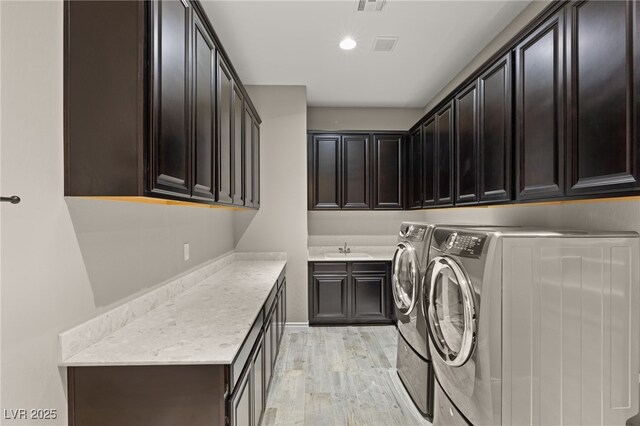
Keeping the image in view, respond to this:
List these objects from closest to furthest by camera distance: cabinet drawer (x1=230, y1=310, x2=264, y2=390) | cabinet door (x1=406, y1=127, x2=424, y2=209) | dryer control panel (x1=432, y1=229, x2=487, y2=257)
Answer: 1. cabinet drawer (x1=230, y1=310, x2=264, y2=390)
2. dryer control panel (x1=432, y1=229, x2=487, y2=257)
3. cabinet door (x1=406, y1=127, x2=424, y2=209)

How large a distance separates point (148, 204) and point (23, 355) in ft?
3.30

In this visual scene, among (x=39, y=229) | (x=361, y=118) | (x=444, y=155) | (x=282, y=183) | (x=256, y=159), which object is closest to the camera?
(x=39, y=229)

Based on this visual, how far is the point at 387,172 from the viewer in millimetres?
4609

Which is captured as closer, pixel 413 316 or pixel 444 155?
pixel 413 316

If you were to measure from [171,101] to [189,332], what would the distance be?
3.46 feet

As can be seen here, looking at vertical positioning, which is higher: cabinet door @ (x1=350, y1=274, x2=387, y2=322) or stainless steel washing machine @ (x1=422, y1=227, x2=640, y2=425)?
stainless steel washing machine @ (x1=422, y1=227, x2=640, y2=425)

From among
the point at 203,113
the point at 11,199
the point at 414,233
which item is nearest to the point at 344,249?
the point at 414,233

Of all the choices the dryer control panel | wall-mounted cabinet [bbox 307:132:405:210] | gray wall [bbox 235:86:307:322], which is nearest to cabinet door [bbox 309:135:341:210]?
wall-mounted cabinet [bbox 307:132:405:210]

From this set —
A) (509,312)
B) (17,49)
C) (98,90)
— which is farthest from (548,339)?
(17,49)

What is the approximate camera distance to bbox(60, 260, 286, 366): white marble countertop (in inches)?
53.6

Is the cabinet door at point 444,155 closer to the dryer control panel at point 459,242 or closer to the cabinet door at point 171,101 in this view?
the dryer control panel at point 459,242

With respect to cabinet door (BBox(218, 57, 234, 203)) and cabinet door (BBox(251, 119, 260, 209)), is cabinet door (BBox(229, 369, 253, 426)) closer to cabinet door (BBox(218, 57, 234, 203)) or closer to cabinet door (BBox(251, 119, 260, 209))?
cabinet door (BBox(218, 57, 234, 203))

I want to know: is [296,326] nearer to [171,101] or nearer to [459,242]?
[459,242]

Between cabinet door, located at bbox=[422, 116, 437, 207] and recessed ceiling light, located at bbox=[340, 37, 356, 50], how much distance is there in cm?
110
